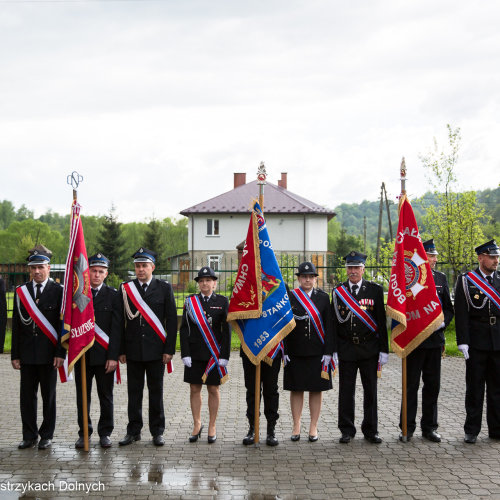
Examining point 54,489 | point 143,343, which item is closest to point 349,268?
point 143,343

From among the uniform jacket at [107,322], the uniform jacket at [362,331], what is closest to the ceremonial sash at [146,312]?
the uniform jacket at [107,322]

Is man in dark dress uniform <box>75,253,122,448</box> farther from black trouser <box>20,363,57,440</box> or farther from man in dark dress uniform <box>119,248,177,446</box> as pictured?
black trouser <box>20,363,57,440</box>

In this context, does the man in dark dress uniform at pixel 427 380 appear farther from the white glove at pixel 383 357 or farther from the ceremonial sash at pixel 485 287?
the ceremonial sash at pixel 485 287

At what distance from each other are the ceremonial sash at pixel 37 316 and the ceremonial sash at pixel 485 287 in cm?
458

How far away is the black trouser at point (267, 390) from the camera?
6.28 m

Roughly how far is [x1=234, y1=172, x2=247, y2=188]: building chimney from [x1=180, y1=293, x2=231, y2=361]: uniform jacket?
37649 millimetres

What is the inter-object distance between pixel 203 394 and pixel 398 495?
4434mm

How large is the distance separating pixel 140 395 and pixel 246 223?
34309mm

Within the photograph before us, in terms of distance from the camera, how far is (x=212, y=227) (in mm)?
41375

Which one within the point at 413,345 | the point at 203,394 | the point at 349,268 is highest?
the point at 349,268

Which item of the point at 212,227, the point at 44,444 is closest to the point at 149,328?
the point at 44,444

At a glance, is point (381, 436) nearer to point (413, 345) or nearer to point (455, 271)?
point (413, 345)

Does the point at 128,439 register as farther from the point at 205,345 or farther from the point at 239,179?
the point at 239,179

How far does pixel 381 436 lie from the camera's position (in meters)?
6.45
